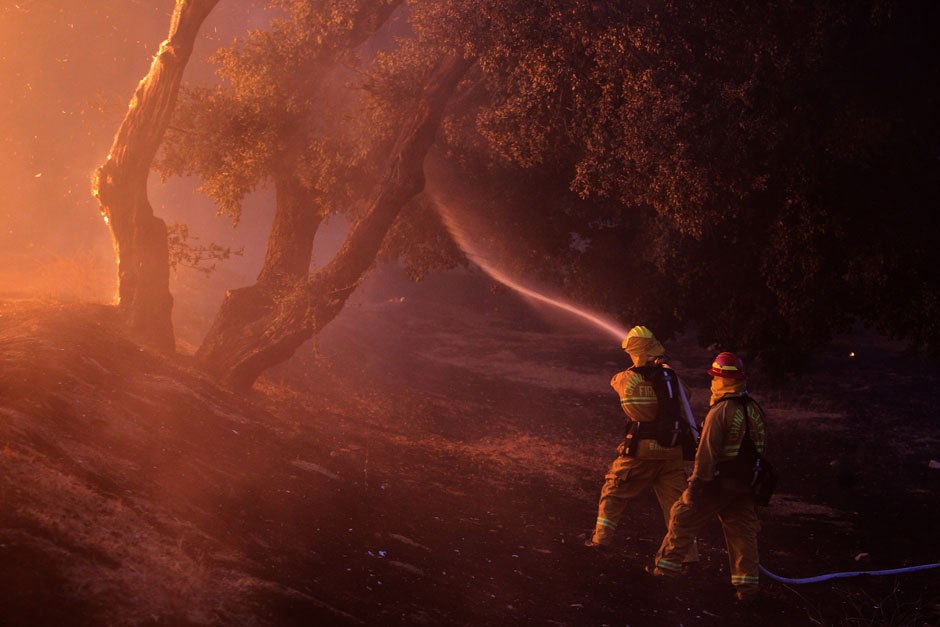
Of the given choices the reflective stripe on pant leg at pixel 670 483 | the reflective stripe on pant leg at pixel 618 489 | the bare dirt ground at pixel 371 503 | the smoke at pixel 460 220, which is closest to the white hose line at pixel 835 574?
the bare dirt ground at pixel 371 503

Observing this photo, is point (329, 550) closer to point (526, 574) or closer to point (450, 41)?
point (526, 574)

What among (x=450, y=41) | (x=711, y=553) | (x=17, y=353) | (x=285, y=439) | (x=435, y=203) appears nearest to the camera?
(x=711, y=553)

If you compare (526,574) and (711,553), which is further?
(711,553)

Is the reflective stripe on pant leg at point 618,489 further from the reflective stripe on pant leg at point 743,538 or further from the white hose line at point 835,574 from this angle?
the white hose line at point 835,574

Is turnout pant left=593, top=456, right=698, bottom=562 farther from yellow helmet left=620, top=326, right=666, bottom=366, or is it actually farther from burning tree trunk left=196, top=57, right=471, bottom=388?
burning tree trunk left=196, top=57, right=471, bottom=388

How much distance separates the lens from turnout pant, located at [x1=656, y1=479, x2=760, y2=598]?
647 centimetres

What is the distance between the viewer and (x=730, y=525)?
6.61 metres

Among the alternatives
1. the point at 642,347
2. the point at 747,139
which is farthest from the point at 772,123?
the point at 642,347

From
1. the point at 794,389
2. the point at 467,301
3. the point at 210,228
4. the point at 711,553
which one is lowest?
the point at 711,553

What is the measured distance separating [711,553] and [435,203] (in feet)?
35.1

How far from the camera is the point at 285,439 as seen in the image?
11234 millimetres

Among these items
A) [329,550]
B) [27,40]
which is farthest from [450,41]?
[27,40]

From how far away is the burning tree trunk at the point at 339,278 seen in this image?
45.2ft

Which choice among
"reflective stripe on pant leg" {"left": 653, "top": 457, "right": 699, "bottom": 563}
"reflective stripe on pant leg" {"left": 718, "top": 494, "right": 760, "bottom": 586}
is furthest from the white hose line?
"reflective stripe on pant leg" {"left": 653, "top": 457, "right": 699, "bottom": 563}
